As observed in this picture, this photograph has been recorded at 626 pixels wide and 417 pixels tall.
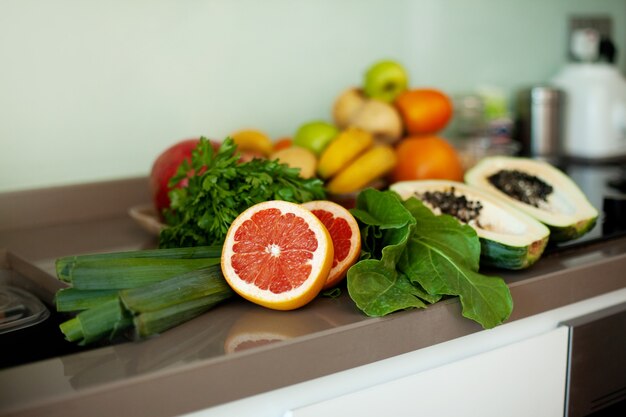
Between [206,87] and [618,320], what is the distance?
90 centimetres

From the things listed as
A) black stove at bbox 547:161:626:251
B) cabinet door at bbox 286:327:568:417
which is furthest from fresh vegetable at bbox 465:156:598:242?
cabinet door at bbox 286:327:568:417

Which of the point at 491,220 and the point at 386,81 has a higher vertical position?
the point at 386,81

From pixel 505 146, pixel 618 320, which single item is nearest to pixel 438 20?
pixel 505 146

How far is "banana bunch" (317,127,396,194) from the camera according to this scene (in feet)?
4.24

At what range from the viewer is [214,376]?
0.71 m

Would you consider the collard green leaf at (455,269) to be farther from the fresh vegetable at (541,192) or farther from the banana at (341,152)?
the banana at (341,152)

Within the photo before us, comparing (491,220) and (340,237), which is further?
(491,220)

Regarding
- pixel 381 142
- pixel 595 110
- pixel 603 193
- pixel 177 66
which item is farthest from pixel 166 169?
pixel 595 110

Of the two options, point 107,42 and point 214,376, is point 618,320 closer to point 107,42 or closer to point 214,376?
point 214,376

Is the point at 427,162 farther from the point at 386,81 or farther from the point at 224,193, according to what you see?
the point at 224,193

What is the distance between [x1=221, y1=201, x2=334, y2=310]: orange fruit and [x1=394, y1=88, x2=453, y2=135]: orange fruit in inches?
25.1

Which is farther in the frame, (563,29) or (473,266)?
(563,29)

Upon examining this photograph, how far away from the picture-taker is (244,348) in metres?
0.74

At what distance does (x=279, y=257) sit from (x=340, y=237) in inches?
4.2
